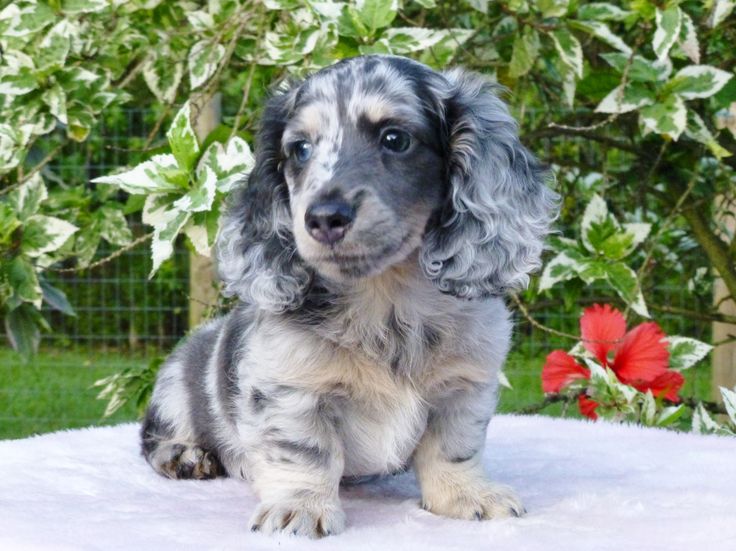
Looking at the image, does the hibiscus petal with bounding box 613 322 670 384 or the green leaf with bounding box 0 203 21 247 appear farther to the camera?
the hibiscus petal with bounding box 613 322 670 384

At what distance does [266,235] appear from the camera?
282 cm

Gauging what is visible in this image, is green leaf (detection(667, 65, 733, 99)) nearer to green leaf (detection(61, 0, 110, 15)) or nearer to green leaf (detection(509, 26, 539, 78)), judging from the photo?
green leaf (detection(509, 26, 539, 78))

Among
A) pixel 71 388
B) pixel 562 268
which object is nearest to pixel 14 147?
pixel 562 268

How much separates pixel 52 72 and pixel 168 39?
630mm

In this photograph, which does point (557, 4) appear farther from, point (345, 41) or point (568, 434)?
point (568, 434)

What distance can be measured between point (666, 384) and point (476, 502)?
5.16 ft

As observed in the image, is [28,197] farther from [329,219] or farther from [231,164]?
[329,219]

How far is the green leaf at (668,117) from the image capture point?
3666 mm

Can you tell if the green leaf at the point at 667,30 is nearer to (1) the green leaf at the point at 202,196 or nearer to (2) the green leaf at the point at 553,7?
(2) the green leaf at the point at 553,7

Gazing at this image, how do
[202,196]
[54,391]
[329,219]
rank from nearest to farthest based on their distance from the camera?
[329,219], [202,196], [54,391]

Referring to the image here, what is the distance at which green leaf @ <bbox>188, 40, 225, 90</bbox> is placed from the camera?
151 inches

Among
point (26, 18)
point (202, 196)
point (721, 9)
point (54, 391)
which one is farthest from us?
point (54, 391)

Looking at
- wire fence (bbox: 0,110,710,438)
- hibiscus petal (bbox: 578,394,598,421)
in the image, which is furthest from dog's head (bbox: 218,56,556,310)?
wire fence (bbox: 0,110,710,438)

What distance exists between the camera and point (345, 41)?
11.3 ft
